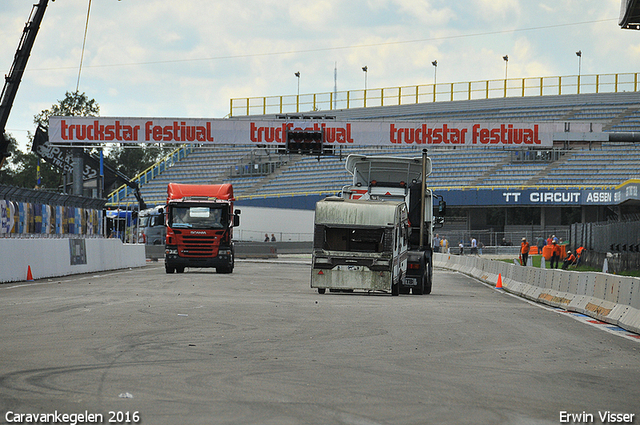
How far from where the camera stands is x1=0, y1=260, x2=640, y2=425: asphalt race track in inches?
260

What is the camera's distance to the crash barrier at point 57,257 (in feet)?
78.7

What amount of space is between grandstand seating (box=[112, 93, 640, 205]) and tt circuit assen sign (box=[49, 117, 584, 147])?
11570mm

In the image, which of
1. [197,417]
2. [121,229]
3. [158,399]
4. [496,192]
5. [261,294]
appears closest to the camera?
[197,417]

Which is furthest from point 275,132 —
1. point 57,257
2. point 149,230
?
point 149,230

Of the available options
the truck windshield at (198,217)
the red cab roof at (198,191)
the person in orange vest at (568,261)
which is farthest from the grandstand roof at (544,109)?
the truck windshield at (198,217)

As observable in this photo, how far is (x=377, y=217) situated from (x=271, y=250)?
3854cm

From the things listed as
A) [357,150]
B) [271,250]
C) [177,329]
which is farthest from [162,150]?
[177,329]

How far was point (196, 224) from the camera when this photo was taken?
102 ft

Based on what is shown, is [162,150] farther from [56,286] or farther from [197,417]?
[197,417]

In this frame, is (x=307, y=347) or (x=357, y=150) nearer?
(x=307, y=347)

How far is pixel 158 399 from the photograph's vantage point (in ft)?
22.5

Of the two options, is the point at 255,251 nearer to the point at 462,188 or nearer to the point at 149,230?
the point at 149,230

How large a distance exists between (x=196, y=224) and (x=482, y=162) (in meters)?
38.4

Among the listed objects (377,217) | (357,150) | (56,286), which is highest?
(357,150)
